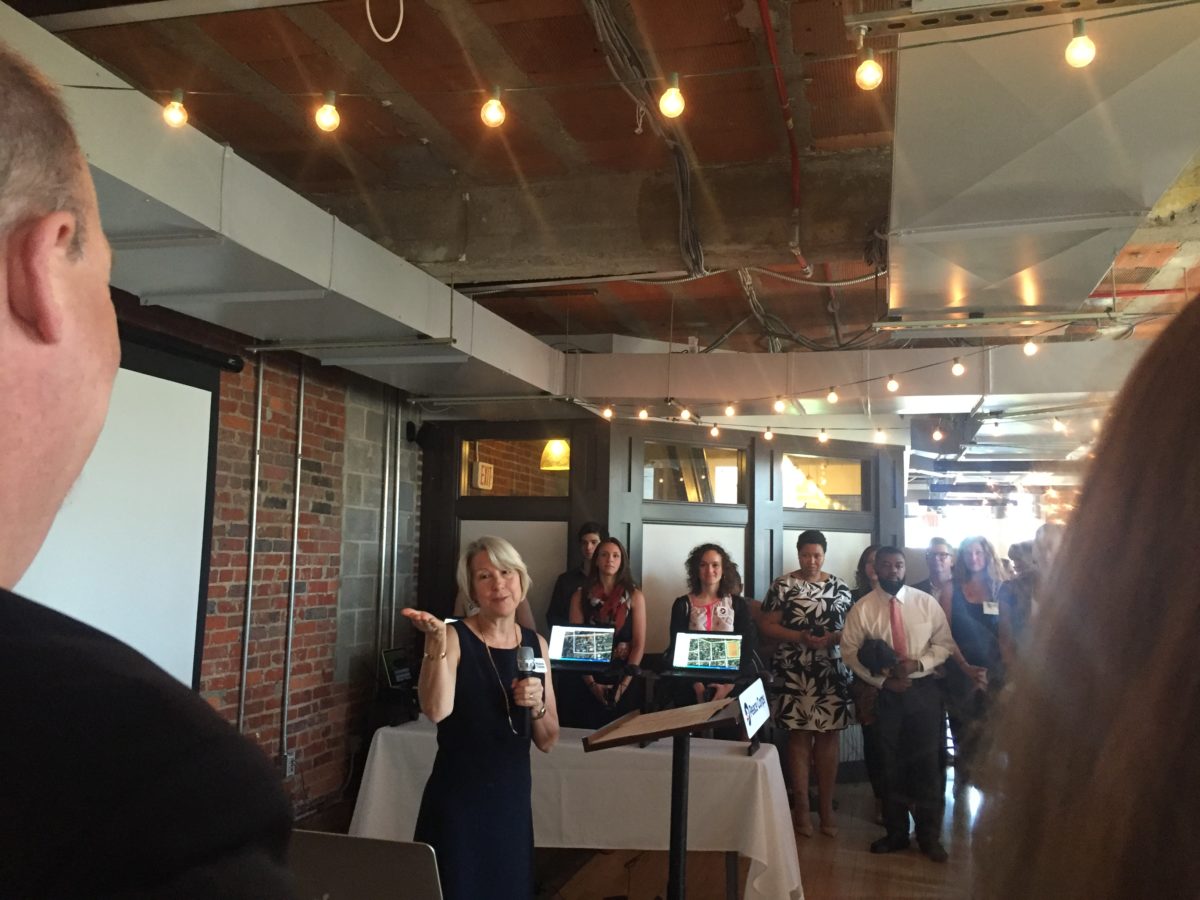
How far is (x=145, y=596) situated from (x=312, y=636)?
1.38 metres

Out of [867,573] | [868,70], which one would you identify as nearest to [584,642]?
[867,573]

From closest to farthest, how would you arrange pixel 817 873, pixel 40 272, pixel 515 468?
pixel 40 272 < pixel 817 873 < pixel 515 468

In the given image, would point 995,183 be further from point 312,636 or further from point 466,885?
point 312,636

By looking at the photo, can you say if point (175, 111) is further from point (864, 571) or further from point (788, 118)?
point (864, 571)

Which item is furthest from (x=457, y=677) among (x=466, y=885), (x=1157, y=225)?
(x=1157, y=225)

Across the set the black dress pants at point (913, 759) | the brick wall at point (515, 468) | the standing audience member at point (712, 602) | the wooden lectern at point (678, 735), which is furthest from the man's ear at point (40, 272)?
the brick wall at point (515, 468)

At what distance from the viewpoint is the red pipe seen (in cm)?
270

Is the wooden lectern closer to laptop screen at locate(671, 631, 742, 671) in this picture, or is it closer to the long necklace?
the long necklace

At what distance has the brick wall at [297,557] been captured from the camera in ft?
14.5

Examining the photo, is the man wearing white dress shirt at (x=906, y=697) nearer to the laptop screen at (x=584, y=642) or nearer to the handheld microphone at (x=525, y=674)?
the laptop screen at (x=584, y=642)

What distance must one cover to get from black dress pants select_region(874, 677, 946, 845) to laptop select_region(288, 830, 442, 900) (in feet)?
11.6

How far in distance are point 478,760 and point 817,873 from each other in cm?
246

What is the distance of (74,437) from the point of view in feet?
1.73

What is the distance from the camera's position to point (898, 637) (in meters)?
4.81
